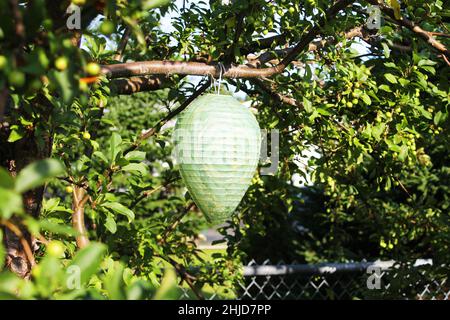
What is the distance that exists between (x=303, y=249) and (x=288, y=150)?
278 centimetres

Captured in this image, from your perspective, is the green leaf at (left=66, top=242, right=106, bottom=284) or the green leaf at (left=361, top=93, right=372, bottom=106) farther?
the green leaf at (left=361, top=93, right=372, bottom=106)

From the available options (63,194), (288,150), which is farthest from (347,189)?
(63,194)

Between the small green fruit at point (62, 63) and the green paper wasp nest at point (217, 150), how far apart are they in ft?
2.49

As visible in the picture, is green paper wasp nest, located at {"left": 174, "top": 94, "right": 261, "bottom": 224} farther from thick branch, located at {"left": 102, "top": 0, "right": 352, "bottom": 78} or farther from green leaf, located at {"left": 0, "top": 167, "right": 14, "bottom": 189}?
green leaf, located at {"left": 0, "top": 167, "right": 14, "bottom": 189}

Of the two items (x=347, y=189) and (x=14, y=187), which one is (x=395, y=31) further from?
(x=14, y=187)

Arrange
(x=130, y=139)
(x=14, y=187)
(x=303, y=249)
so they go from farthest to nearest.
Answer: (x=303, y=249) < (x=130, y=139) < (x=14, y=187)

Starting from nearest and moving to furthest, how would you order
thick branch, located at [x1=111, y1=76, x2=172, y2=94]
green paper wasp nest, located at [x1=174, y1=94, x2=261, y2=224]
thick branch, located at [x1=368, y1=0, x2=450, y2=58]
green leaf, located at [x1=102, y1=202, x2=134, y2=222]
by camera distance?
green paper wasp nest, located at [x1=174, y1=94, x2=261, y2=224], green leaf, located at [x1=102, y1=202, x2=134, y2=222], thick branch, located at [x1=368, y1=0, x2=450, y2=58], thick branch, located at [x1=111, y1=76, x2=172, y2=94]

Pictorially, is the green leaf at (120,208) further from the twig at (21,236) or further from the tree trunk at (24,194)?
the twig at (21,236)

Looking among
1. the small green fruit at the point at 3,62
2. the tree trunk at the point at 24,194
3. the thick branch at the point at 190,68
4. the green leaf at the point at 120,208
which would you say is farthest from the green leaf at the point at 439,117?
the small green fruit at the point at 3,62

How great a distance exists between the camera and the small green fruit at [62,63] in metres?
0.76

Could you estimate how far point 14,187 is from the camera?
0.63 m

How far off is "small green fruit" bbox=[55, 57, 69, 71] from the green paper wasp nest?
76cm

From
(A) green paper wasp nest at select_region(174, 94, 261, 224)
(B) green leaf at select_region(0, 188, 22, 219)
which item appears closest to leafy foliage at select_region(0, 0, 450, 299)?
(B) green leaf at select_region(0, 188, 22, 219)

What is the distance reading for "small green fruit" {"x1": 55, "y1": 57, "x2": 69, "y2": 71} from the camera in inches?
30.0
